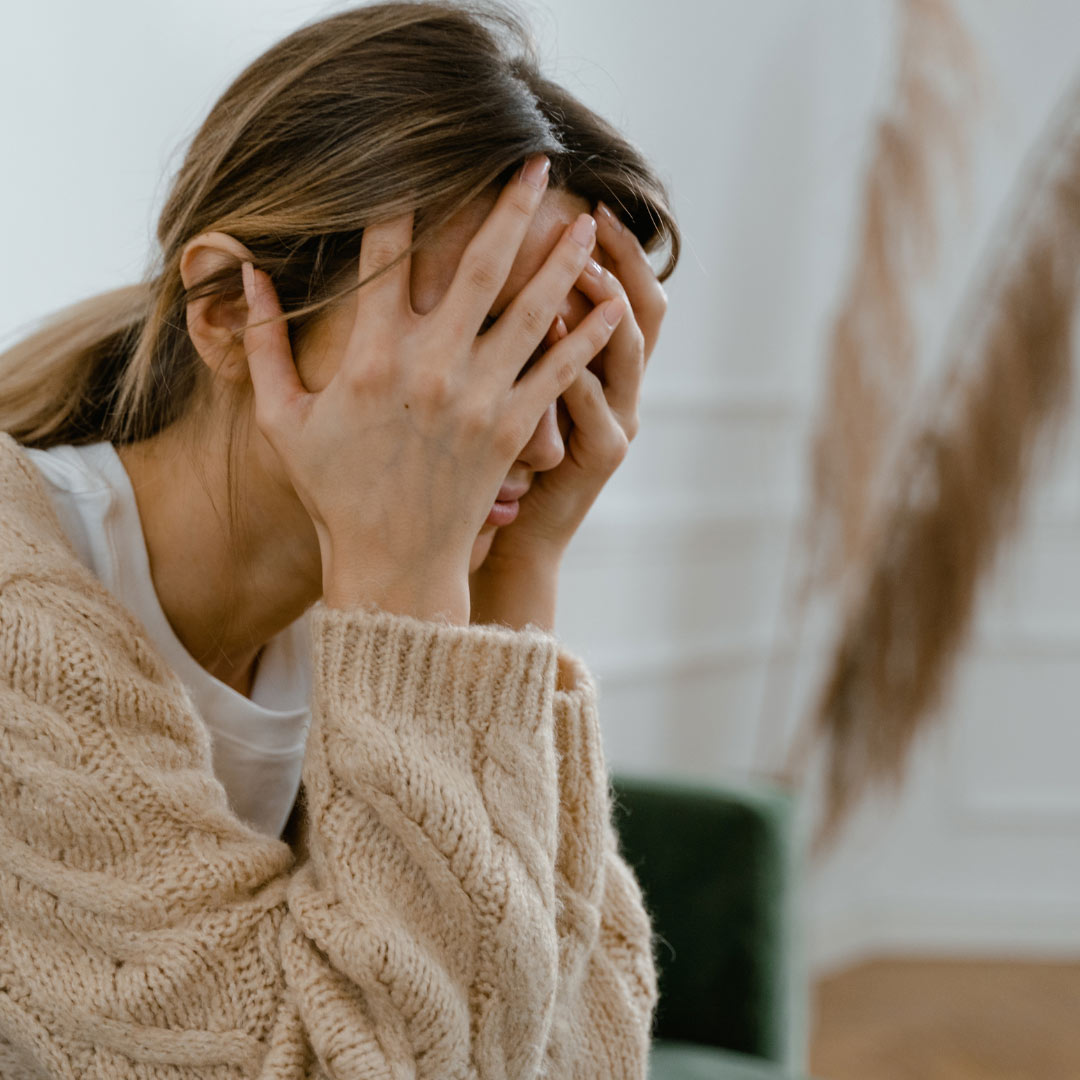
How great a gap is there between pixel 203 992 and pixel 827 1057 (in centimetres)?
190

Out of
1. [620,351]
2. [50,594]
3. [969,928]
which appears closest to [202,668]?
[50,594]

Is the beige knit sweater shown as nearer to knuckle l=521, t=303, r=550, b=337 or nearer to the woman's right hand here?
the woman's right hand

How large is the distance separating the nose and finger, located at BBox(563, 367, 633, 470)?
0.02 m

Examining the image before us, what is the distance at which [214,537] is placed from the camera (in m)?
1.03

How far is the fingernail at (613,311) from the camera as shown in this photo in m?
0.96

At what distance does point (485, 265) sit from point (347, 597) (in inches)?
9.9

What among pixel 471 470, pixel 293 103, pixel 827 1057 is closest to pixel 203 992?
pixel 471 470

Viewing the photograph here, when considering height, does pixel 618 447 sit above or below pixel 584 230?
below

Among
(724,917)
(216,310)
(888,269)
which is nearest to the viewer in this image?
(216,310)

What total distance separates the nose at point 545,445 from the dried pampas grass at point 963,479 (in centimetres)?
146

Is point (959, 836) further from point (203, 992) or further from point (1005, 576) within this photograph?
point (203, 992)

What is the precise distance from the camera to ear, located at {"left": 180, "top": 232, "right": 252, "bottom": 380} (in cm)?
91

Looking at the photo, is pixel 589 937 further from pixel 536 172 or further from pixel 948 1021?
pixel 948 1021

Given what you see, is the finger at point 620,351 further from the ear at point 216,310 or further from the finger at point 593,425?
the ear at point 216,310
